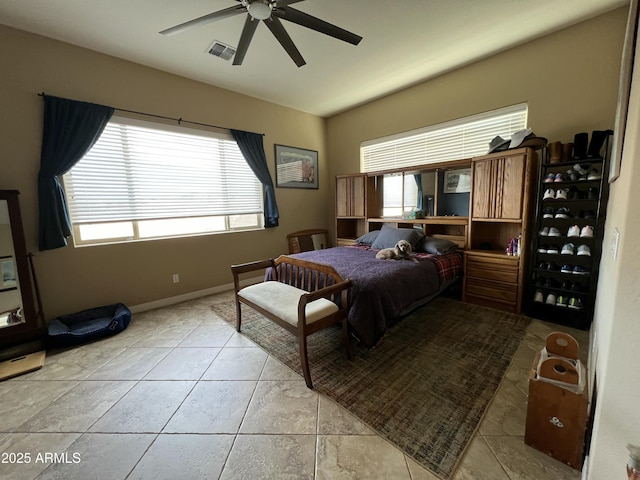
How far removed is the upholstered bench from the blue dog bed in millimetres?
1237

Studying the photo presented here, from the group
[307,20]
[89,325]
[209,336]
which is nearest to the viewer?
[307,20]

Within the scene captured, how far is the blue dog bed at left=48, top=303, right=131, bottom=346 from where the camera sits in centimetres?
234

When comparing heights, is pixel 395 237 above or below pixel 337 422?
above

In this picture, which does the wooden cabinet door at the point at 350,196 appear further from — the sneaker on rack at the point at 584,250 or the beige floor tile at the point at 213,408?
the beige floor tile at the point at 213,408

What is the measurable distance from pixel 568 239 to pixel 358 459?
2.75 m

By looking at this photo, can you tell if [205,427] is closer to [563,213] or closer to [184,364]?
[184,364]

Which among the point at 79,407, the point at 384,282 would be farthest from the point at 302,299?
the point at 79,407

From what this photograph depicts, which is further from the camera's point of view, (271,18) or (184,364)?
(184,364)

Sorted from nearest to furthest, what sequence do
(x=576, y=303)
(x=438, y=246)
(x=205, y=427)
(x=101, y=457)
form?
1. (x=101, y=457)
2. (x=205, y=427)
3. (x=576, y=303)
4. (x=438, y=246)

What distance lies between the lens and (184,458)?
1.29 m

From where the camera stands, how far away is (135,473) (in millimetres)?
1220

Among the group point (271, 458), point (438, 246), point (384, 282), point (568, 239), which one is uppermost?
point (568, 239)

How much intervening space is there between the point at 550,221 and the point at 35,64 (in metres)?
5.25

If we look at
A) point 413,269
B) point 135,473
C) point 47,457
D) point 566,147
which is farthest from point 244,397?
point 566,147
